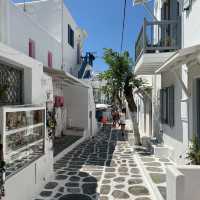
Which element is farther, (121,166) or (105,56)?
(105,56)

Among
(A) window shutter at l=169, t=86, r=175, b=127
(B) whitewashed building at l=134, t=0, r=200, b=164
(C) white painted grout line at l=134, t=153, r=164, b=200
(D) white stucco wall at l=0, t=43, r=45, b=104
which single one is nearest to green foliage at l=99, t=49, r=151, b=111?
(B) whitewashed building at l=134, t=0, r=200, b=164

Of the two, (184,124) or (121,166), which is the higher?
(184,124)

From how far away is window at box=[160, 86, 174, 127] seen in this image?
9920mm

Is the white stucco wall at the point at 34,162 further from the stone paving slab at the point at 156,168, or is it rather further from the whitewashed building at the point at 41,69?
the stone paving slab at the point at 156,168

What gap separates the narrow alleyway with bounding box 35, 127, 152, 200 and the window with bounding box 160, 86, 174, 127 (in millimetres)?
2195

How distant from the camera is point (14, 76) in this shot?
6234mm

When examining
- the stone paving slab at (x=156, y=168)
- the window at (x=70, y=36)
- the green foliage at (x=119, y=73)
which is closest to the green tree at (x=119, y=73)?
the green foliage at (x=119, y=73)

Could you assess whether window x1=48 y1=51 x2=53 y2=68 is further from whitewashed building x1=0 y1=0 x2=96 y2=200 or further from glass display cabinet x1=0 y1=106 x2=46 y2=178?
glass display cabinet x1=0 y1=106 x2=46 y2=178

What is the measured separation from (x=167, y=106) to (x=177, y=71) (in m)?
2.73

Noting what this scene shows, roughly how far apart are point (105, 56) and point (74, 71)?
30.3 feet

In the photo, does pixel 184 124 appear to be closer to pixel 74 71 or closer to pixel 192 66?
pixel 192 66

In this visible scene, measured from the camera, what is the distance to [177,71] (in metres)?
8.36

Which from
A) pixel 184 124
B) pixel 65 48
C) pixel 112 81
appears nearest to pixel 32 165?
pixel 184 124

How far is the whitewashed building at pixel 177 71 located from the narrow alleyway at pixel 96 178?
5.76ft
